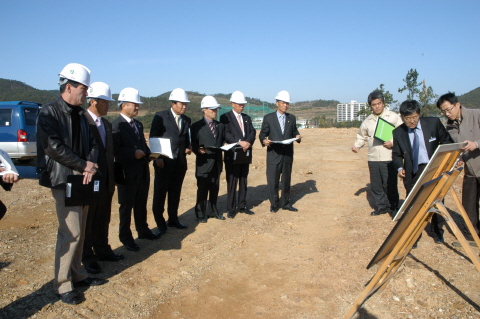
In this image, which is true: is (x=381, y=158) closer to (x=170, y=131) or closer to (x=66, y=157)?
(x=170, y=131)

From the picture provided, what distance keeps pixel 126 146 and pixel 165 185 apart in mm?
1087

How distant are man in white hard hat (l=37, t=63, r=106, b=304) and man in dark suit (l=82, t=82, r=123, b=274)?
0.45 meters

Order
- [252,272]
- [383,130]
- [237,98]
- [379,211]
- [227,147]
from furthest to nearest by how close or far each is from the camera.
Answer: [237,98], [379,211], [383,130], [227,147], [252,272]

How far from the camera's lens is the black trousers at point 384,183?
254 inches

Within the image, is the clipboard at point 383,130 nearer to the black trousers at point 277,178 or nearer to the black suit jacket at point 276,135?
the black suit jacket at point 276,135

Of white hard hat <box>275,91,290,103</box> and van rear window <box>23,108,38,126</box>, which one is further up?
white hard hat <box>275,91,290,103</box>

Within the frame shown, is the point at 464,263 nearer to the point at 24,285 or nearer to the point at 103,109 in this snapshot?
the point at 103,109

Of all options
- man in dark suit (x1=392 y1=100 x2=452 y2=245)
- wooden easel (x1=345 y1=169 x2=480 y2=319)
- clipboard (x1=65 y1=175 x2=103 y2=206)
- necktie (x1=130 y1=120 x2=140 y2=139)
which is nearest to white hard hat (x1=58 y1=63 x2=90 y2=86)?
clipboard (x1=65 y1=175 x2=103 y2=206)

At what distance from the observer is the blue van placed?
11.3 m

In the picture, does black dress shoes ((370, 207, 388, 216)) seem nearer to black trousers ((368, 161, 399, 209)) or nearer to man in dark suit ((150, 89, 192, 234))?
black trousers ((368, 161, 399, 209))

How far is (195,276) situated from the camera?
176 inches

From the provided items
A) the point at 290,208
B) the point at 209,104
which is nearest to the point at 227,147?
the point at 209,104

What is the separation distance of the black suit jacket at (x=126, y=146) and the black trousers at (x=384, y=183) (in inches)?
149

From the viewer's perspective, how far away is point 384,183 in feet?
21.6
